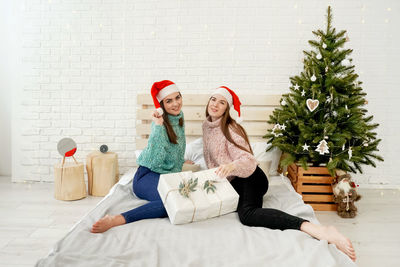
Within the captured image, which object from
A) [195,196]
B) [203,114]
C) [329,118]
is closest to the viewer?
[195,196]

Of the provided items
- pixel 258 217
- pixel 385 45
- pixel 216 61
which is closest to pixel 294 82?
pixel 216 61

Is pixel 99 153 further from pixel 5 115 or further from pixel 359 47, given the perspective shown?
pixel 359 47

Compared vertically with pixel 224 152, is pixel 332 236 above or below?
below

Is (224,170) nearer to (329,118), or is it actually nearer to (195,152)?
(195,152)

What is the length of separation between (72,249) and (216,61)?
218 centimetres

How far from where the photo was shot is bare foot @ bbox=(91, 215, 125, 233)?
183 cm

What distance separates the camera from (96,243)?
1693 millimetres

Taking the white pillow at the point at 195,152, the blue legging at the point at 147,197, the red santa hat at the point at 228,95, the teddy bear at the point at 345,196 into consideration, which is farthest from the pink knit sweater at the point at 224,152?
the teddy bear at the point at 345,196

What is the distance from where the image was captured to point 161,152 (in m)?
2.35

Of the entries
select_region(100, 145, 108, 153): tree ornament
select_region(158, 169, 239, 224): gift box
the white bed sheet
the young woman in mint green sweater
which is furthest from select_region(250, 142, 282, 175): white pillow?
select_region(100, 145, 108, 153): tree ornament

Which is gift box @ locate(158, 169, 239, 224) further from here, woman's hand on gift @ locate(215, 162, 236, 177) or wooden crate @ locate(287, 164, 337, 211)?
wooden crate @ locate(287, 164, 337, 211)

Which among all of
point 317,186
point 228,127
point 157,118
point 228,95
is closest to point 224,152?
point 228,127

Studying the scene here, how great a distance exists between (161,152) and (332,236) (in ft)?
3.95

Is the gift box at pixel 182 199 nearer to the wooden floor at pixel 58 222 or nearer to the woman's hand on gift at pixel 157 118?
the woman's hand on gift at pixel 157 118
